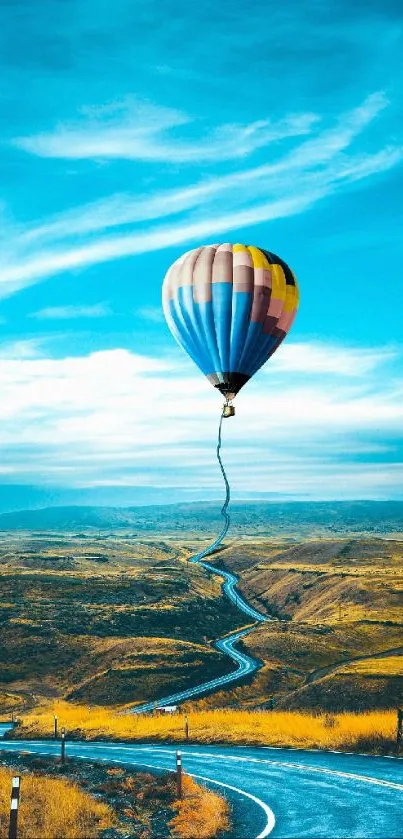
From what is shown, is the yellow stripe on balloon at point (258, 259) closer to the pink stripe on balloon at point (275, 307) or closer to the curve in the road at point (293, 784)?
the pink stripe on balloon at point (275, 307)

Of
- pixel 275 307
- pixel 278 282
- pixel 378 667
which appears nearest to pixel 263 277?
pixel 278 282

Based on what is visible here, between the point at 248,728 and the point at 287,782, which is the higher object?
the point at 287,782

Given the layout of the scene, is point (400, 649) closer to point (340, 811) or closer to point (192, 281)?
point (192, 281)

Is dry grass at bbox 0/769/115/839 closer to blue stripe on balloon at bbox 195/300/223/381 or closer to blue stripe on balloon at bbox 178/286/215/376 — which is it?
blue stripe on balloon at bbox 195/300/223/381

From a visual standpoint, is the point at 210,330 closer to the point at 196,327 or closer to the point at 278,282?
the point at 196,327

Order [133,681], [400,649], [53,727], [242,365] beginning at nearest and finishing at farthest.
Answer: [242,365], [53,727], [133,681], [400,649]

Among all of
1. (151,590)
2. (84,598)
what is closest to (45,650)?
(84,598)

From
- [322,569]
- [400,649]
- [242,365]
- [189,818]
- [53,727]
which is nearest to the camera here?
[189,818]
